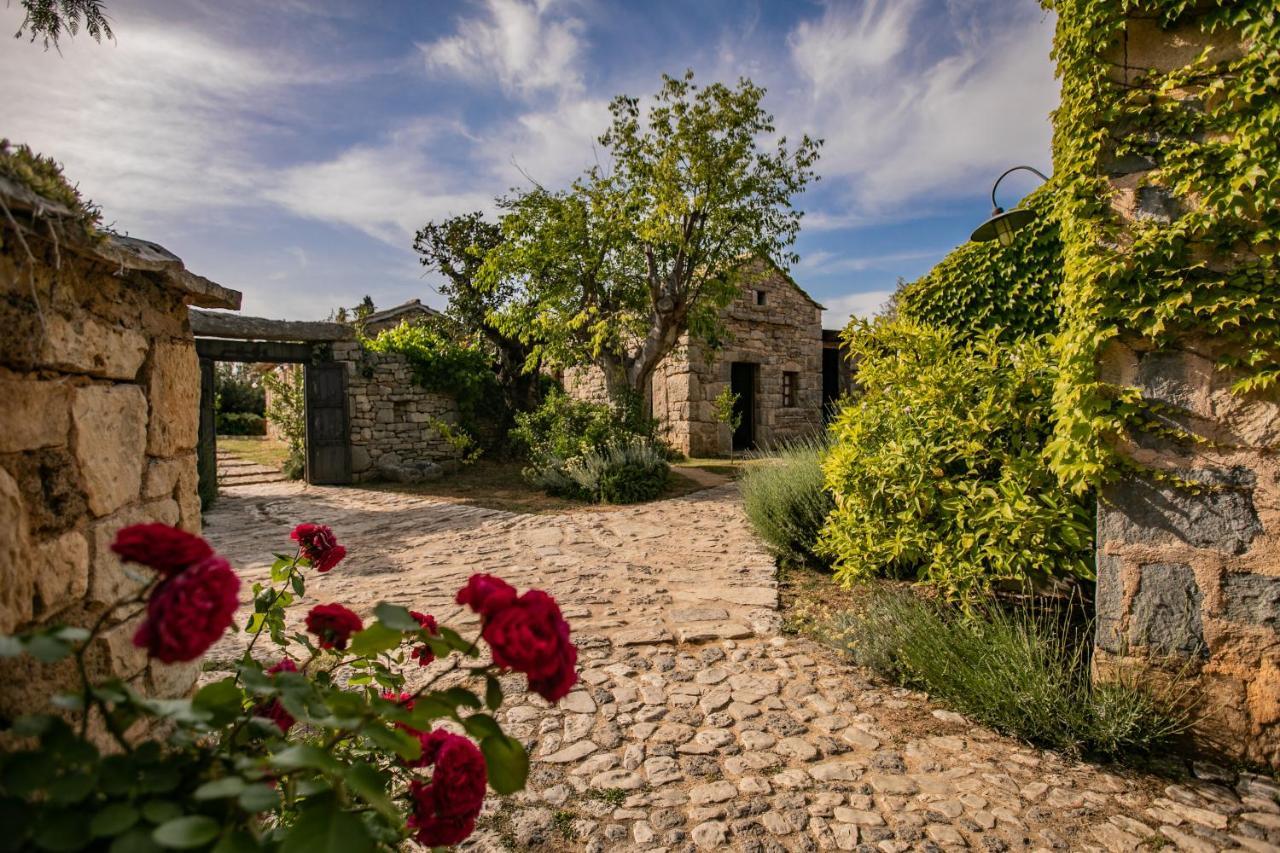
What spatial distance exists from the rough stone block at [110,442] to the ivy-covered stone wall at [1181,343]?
10.5ft

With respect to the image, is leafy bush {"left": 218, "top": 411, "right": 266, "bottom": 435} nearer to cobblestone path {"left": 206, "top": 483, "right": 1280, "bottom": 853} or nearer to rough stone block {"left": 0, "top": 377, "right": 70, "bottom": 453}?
cobblestone path {"left": 206, "top": 483, "right": 1280, "bottom": 853}

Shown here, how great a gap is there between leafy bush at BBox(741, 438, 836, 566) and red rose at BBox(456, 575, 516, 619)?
4.30m

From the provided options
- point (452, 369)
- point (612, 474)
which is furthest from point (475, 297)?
point (612, 474)

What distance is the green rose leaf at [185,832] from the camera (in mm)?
742

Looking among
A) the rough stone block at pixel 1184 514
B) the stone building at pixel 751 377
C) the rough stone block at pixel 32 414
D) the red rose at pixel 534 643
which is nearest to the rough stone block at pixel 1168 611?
the rough stone block at pixel 1184 514

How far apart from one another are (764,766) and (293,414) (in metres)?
11.6

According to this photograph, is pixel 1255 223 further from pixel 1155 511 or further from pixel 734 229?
pixel 734 229

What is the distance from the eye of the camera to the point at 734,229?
9.49 m

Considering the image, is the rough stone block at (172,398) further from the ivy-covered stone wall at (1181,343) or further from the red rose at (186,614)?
the ivy-covered stone wall at (1181,343)

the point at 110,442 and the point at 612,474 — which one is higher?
the point at 110,442

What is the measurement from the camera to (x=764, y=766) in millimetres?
2430

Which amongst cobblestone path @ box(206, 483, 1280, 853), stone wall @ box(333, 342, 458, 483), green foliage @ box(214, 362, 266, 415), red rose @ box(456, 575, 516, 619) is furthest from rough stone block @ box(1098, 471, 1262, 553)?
green foliage @ box(214, 362, 266, 415)

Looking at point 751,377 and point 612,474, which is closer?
point 612,474

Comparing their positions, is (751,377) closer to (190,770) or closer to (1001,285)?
(1001,285)
